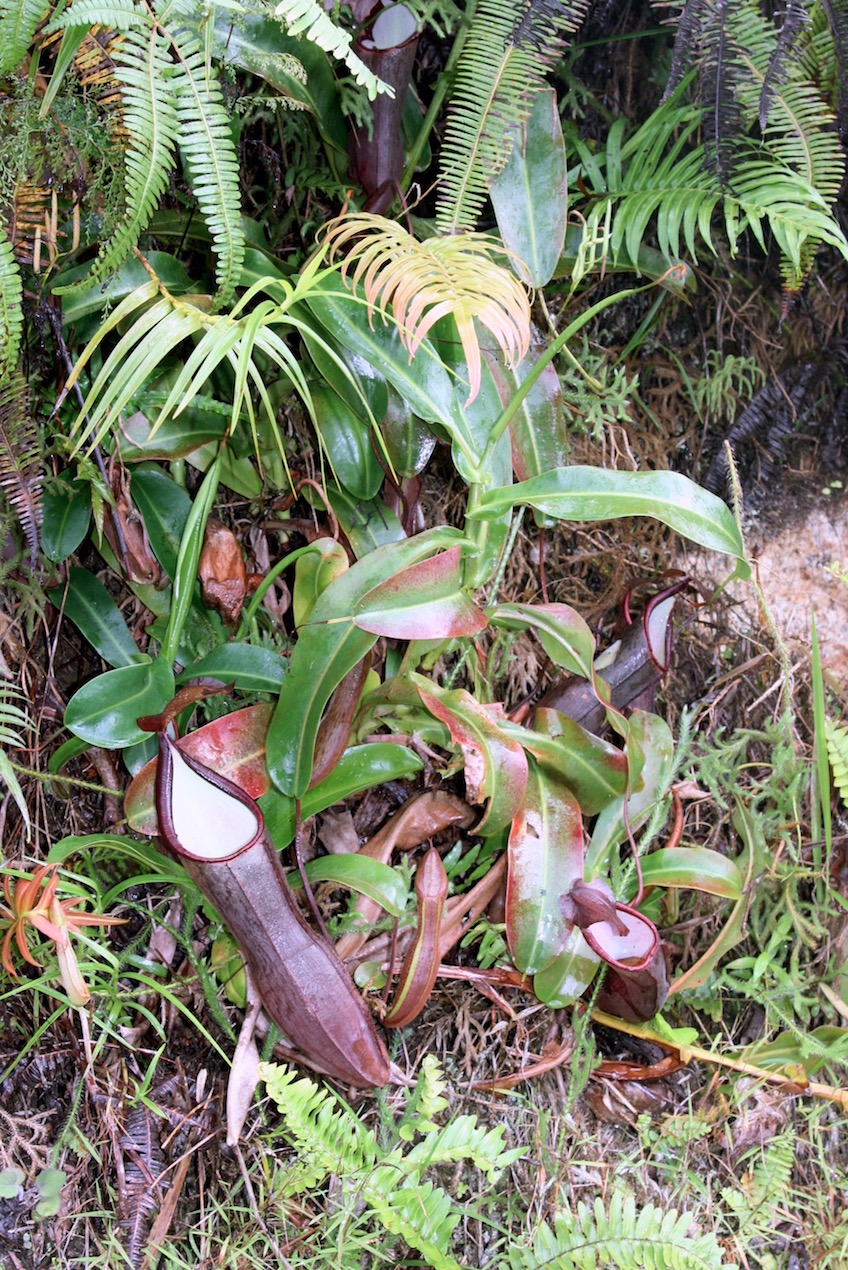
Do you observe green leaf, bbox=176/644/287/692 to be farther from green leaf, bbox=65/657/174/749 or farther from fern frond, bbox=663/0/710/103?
fern frond, bbox=663/0/710/103

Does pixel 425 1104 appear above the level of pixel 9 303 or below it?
below

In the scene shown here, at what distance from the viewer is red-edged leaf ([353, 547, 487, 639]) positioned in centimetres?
133

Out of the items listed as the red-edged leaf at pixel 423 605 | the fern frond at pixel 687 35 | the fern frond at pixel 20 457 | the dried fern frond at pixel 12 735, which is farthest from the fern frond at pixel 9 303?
the fern frond at pixel 687 35

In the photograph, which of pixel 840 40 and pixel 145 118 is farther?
pixel 840 40

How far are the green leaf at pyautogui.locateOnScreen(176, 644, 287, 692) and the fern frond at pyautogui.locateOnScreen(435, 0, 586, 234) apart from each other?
774mm

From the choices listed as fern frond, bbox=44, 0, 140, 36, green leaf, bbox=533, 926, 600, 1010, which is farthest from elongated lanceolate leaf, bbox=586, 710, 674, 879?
fern frond, bbox=44, 0, 140, 36

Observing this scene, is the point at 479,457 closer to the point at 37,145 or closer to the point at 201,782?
the point at 201,782

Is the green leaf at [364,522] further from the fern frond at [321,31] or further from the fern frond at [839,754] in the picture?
the fern frond at [839,754]

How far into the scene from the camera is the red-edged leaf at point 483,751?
149cm

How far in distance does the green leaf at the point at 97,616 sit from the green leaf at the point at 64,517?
0.06 meters

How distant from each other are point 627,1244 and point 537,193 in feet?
5.96

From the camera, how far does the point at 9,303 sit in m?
1.24

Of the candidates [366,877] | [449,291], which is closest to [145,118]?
[449,291]

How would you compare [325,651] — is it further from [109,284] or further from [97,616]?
[109,284]
